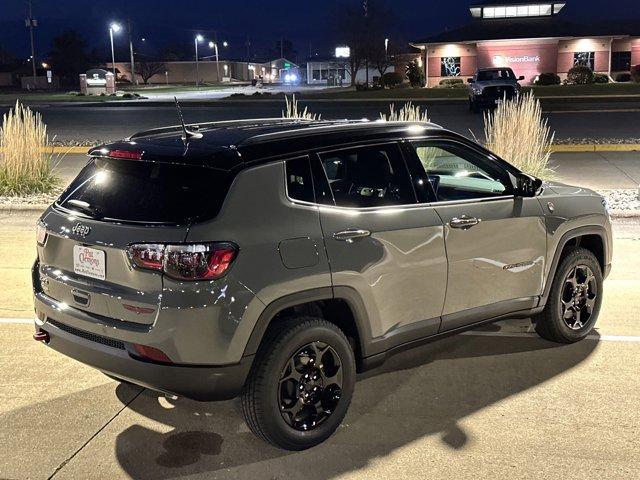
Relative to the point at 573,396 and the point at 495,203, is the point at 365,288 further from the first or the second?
the point at 573,396

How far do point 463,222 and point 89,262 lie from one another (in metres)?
2.21

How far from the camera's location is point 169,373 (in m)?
3.74

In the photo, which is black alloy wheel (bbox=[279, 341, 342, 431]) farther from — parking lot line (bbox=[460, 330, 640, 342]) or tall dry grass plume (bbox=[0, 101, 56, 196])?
tall dry grass plume (bbox=[0, 101, 56, 196])

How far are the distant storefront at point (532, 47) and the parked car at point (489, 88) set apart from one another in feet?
77.9

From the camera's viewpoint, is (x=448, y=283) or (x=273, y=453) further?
(x=448, y=283)

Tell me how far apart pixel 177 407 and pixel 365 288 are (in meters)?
1.48

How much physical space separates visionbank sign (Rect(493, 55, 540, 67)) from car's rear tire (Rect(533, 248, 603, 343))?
49.9 m

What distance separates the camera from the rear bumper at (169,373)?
3.74 m

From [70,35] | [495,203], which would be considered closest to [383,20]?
[70,35]

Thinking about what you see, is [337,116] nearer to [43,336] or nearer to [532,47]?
[43,336]

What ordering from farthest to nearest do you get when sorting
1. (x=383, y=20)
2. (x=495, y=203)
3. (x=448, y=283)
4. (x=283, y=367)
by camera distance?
(x=383, y=20)
(x=495, y=203)
(x=448, y=283)
(x=283, y=367)

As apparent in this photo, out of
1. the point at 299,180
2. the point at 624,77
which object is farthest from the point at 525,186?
the point at 624,77

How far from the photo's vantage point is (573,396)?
15.8 feet

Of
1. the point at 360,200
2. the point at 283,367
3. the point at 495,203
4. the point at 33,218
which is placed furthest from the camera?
the point at 33,218
